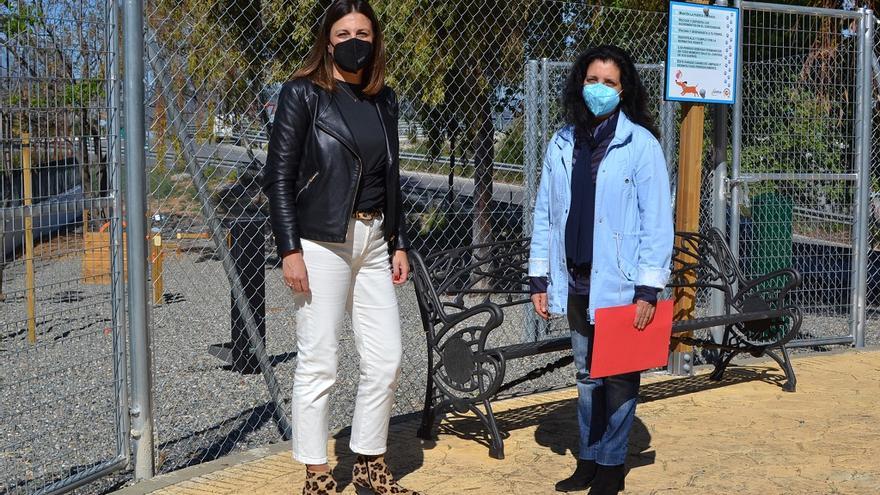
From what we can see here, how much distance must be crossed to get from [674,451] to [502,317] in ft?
3.75

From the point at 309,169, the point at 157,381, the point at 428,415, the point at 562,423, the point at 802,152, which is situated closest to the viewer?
the point at 309,169

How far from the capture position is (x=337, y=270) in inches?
163

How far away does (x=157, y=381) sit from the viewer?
7352 mm

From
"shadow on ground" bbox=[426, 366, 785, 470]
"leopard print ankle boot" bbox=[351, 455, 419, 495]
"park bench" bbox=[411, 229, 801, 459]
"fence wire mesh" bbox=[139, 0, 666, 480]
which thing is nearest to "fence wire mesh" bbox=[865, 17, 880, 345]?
"park bench" bbox=[411, 229, 801, 459]

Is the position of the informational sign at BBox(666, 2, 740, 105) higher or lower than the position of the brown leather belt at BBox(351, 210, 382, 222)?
higher

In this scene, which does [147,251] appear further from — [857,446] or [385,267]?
[857,446]

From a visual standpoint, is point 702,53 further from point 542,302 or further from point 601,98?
point 542,302

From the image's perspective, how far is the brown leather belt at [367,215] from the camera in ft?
13.6

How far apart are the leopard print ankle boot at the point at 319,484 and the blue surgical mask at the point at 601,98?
71.3 inches

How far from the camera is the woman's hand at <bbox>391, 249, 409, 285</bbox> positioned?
4434 millimetres

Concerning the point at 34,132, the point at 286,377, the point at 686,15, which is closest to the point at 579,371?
the point at 34,132

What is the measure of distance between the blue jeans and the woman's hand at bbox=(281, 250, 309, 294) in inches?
45.0

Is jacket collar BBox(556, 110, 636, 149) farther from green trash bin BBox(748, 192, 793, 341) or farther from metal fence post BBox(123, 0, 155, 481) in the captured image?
green trash bin BBox(748, 192, 793, 341)

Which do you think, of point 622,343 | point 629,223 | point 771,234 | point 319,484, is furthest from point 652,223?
point 771,234
